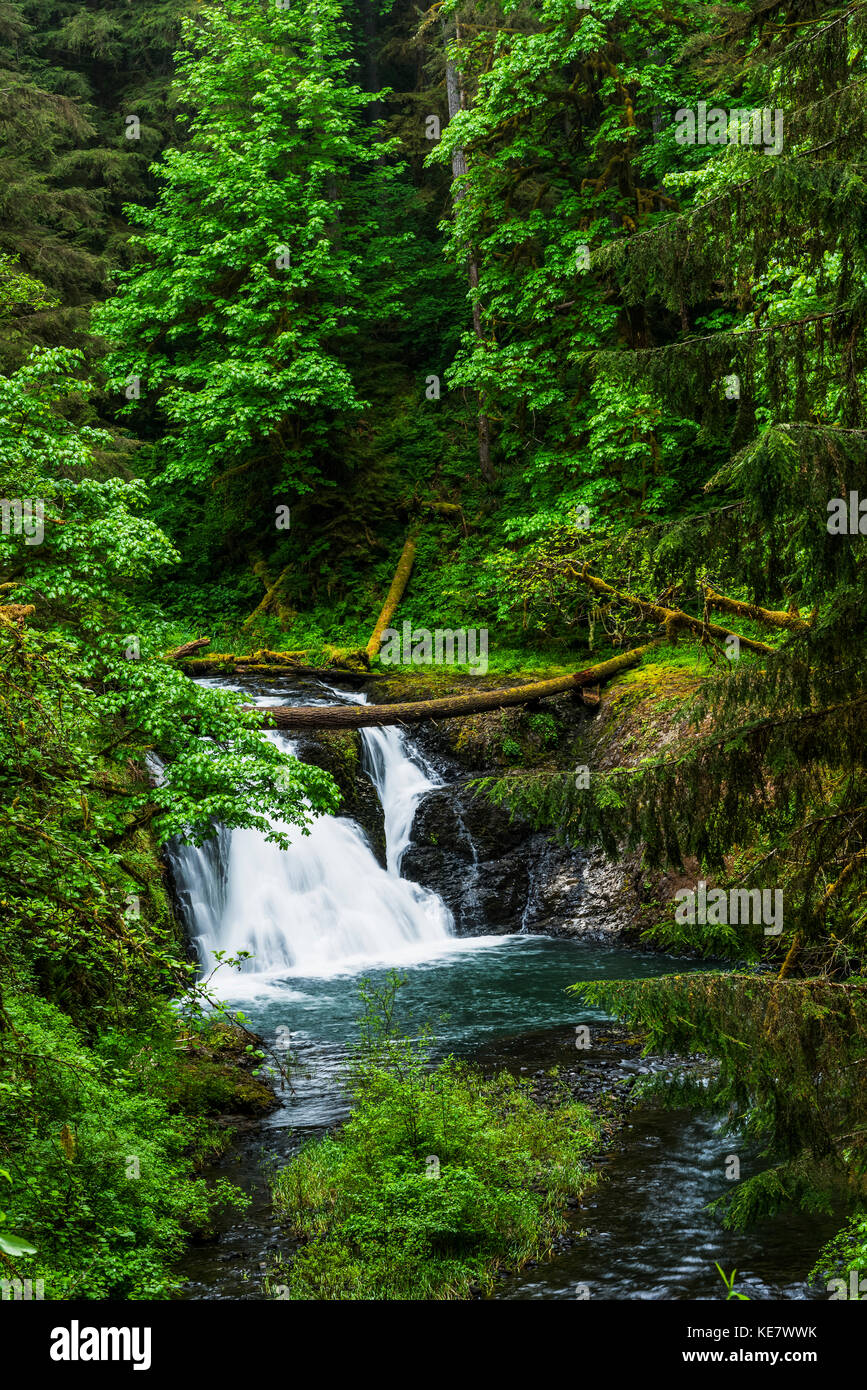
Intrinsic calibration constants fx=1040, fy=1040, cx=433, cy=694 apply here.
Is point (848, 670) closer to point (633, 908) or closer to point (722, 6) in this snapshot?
point (633, 908)

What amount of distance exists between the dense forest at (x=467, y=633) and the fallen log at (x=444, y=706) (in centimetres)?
6

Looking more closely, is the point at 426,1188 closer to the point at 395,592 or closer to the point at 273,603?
the point at 395,592

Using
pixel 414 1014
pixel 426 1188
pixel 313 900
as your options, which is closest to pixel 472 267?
pixel 313 900

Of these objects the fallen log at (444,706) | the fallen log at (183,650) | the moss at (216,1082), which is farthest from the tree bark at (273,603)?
the moss at (216,1082)

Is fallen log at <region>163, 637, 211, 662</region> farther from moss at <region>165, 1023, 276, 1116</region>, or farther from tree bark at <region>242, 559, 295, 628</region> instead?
Answer: tree bark at <region>242, 559, 295, 628</region>

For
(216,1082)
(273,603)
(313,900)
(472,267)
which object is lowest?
(216,1082)

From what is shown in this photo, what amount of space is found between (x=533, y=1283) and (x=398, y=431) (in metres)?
21.5

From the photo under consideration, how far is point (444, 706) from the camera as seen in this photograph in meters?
15.2

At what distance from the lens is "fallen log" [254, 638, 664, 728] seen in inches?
559

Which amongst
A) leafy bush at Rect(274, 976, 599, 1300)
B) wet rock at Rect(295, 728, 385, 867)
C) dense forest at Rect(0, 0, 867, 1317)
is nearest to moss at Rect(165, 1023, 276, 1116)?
dense forest at Rect(0, 0, 867, 1317)

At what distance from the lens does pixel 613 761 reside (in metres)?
14.6

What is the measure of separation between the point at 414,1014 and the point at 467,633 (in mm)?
10360

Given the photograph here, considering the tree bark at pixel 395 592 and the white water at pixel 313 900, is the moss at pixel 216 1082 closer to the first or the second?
the white water at pixel 313 900

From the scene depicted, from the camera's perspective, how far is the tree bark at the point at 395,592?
1964cm
